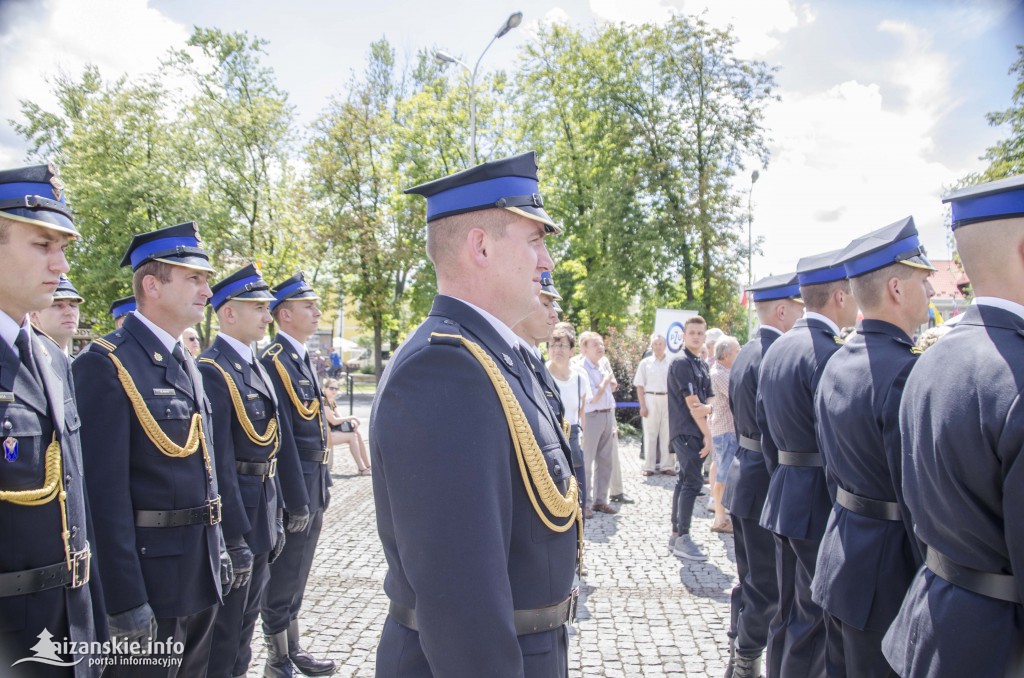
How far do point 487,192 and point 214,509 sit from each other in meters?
2.25

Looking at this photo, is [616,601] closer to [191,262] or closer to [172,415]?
[172,415]


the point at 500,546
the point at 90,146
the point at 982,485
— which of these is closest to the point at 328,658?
the point at 500,546

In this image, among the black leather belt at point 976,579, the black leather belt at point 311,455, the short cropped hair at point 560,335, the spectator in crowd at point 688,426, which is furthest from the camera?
the short cropped hair at point 560,335

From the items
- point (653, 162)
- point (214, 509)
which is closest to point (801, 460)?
point (214, 509)

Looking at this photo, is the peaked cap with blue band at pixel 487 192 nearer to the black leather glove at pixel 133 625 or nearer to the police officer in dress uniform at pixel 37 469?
the police officer in dress uniform at pixel 37 469

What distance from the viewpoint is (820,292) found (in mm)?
3967

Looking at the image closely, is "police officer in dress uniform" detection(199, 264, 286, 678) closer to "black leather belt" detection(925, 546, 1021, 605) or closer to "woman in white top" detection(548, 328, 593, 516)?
"woman in white top" detection(548, 328, 593, 516)

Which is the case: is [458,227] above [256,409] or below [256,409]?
above

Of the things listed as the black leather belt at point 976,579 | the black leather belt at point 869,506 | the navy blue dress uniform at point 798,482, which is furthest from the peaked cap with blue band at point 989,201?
the navy blue dress uniform at point 798,482

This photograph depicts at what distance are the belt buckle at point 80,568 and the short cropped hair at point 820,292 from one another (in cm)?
388

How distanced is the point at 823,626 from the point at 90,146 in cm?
2699

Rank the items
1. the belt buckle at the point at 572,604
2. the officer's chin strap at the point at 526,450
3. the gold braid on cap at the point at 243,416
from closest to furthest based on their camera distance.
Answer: the officer's chin strap at the point at 526,450, the belt buckle at the point at 572,604, the gold braid on cap at the point at 243,416

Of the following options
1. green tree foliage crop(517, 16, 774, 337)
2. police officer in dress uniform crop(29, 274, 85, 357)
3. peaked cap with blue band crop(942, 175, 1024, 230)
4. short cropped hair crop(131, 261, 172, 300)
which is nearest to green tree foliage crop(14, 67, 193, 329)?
green tree foliage crop(517, 16, 774, 337)

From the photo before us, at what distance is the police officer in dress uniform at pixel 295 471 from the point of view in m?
4.24
